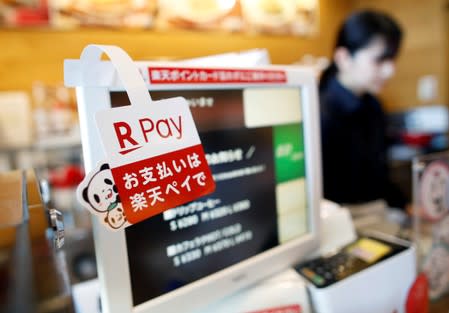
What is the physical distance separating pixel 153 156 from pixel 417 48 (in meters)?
2.71

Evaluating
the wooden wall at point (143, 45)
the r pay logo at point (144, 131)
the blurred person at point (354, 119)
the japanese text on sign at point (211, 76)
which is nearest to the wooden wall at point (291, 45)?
the wooden wall at point (143, 45)

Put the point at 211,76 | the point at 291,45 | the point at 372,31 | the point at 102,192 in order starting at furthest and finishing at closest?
the point at 291,45 < the point at 372,31 < the point at 211,76 < the point at 102,192

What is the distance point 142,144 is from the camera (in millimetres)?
388

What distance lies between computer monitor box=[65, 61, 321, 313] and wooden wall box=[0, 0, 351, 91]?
26.7 inches

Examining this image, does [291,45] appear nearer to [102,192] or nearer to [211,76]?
[211,76]

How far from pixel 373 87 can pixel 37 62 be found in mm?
1621

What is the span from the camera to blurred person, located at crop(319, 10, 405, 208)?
1257 mm

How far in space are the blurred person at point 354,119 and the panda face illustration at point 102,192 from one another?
3.57 ft

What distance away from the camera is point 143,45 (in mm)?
1403

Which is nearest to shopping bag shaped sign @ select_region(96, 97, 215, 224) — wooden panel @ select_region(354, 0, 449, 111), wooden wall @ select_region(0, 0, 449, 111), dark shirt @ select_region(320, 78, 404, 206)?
dark shirt @ select_region(320, 78, 404, 206)

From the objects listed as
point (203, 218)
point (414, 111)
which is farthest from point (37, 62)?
point (414, 111)

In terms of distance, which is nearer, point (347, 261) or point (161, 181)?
point (161, 181)

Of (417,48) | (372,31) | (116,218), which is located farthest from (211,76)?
(417,48)

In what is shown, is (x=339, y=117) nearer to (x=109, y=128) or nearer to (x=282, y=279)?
(x=282, y=279)
